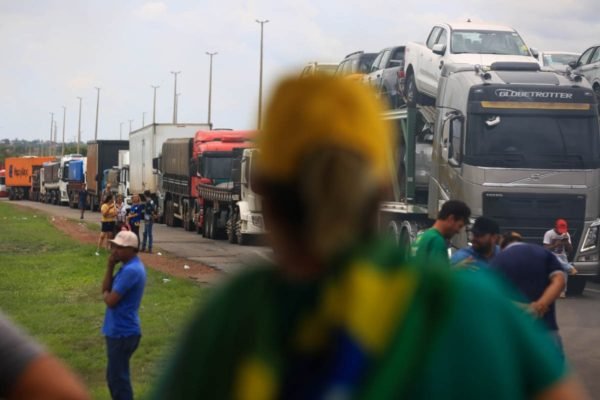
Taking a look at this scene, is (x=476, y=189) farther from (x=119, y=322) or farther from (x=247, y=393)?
(x=247, y=393)

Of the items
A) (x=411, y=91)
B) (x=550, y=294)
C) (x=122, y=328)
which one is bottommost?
(x=122, y=328)

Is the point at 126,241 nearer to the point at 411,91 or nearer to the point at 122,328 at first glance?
the point at 122,328

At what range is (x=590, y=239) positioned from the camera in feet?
71.1

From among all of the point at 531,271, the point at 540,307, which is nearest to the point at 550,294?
the point at 540,307

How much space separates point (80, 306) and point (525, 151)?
7531 mm

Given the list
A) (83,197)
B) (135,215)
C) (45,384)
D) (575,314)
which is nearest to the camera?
(45,384)

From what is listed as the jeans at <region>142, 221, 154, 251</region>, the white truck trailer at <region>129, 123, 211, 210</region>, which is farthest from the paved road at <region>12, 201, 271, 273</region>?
the white truck trailer at <region>129, 123, 211, 210</region>

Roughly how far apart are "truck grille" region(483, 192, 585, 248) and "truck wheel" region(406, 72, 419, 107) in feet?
13.4

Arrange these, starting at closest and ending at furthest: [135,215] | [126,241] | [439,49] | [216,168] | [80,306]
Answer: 1. [126,241]
2. [80,306]
3. [439,49]
4. [135,215]
5. [216,168]

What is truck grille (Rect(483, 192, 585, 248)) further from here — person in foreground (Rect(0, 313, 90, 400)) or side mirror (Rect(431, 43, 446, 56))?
person in foreground (Rect(0, 313, 90, 400))

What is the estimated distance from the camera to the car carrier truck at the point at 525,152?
20.7 m

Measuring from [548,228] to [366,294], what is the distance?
19835mm

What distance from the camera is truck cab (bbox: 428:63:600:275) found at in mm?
20703

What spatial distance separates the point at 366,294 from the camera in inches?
72.2
